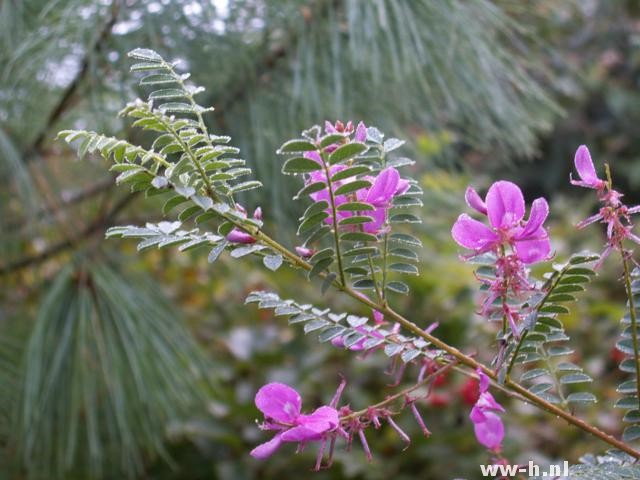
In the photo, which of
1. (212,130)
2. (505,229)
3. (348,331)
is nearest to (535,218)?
(505,229)

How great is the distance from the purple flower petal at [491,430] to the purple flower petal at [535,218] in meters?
0.10

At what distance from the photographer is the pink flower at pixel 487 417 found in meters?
0.42

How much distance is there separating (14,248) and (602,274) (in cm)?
153

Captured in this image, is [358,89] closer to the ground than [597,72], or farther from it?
farther from it

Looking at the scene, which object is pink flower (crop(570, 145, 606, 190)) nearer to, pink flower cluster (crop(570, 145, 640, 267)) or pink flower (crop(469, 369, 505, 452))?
pink flower cluster (crop(570, 145, 640, 267))

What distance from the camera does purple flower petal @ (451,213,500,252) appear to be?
0.42m

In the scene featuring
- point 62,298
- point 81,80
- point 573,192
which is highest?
point 81,80

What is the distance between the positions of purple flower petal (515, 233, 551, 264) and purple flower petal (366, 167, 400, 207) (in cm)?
7

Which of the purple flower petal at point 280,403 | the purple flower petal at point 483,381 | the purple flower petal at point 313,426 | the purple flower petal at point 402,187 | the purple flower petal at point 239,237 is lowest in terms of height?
the purple flower petal at point 483,381

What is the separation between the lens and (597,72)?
3186mm

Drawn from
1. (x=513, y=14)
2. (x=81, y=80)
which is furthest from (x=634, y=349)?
(x=513, y=14)

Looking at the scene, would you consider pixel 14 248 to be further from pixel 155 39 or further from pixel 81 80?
pixel 155 39

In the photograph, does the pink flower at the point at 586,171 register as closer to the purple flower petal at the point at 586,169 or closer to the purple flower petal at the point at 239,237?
the purple flower petal at the point at 586,169

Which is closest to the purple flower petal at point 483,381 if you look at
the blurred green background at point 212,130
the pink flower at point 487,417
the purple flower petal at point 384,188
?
the pink flower at point 487,417
